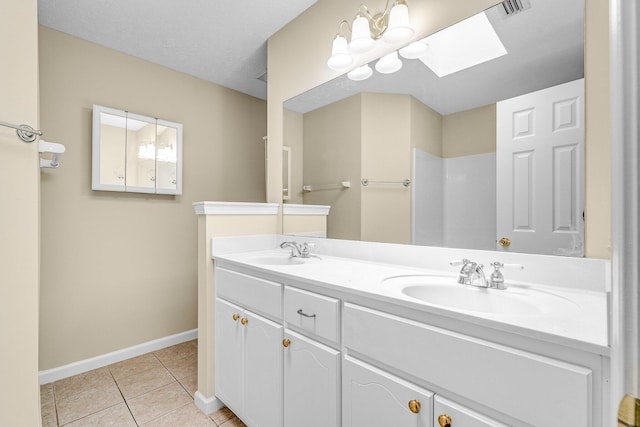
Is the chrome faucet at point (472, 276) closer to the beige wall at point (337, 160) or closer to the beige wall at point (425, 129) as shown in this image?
the beige wall at point (425, 129)

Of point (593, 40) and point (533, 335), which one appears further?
point (593, 40)

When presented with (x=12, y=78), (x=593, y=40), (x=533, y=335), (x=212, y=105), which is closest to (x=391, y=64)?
(x=593, y=40)

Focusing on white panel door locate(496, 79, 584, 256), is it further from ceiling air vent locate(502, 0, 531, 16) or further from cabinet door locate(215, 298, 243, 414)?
cabinet door locate(215, 298, 243, 414)

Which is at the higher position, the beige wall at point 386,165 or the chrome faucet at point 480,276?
the beige wall at point 386,165

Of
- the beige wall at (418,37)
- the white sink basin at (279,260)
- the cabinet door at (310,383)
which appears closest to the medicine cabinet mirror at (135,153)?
the beige wall at (418,37)

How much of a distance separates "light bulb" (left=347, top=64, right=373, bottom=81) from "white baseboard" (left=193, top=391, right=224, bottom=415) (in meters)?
2.01

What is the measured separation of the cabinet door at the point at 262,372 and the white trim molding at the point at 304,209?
796 millimetres

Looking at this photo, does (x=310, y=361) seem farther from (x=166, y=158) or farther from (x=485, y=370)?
(x=166, y=158)

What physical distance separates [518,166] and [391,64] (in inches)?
31.6

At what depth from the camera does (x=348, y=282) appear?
42.8 inches

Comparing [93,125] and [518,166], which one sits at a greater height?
[93,125]

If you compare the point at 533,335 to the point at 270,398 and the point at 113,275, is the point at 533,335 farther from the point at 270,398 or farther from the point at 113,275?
the point at 113,275

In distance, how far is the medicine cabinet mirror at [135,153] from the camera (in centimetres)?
221

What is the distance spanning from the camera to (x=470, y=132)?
130cm
